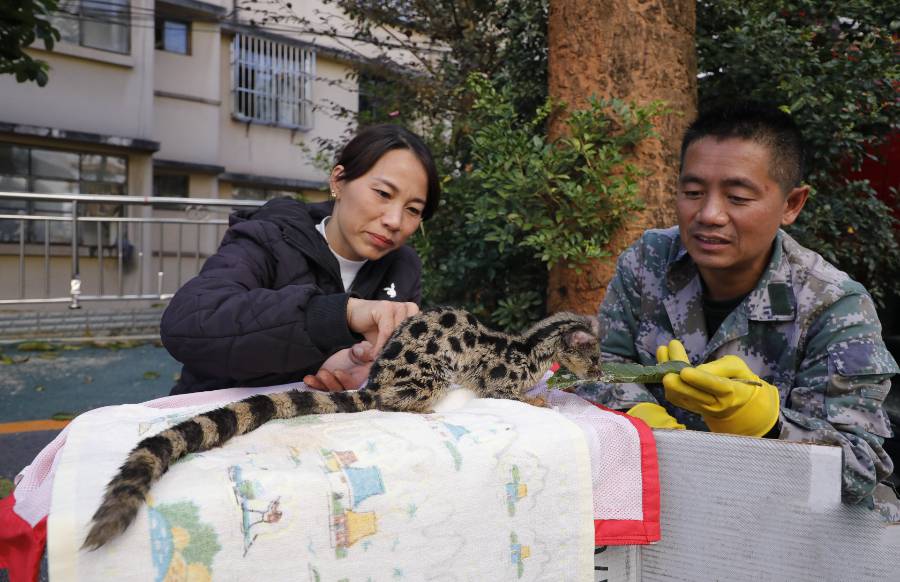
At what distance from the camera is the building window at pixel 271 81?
17.7 metres

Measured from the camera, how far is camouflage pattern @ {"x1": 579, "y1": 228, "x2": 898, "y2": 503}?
2.16 m

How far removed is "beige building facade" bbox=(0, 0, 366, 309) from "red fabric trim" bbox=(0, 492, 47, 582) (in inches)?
338

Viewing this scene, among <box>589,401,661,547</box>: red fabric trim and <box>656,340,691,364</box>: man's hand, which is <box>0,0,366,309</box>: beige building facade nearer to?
<box>656,340,691,364</box>: man's hand

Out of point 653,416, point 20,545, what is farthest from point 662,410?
point 20,545

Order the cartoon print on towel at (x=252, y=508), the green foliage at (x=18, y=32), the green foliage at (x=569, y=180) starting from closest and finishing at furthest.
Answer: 1. the cartoon print on towel at (x=252, y=508)
2. the green foliage at (x=569, y=180)
3. the green foliage at (x=18, y=32)

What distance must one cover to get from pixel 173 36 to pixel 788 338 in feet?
55.5

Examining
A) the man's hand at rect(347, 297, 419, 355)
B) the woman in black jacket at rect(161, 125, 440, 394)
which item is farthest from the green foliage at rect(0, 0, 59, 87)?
the man's hand at rect(347, 297, 419, 355)

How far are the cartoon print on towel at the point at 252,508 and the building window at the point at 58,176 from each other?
12816mm

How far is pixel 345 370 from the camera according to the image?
242cm

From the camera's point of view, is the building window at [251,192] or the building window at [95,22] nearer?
the building window at [95,22]

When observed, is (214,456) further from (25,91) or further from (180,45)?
(180,45)

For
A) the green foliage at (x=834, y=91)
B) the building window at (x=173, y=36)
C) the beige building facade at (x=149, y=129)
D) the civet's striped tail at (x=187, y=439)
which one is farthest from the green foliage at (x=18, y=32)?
the building window at (x=173, y=36)

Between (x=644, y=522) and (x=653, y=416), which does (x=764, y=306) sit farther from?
(x=644, y=522)

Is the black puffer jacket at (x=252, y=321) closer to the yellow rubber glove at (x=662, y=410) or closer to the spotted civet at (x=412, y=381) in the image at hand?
the spotted civet at (x=412, y=381)
